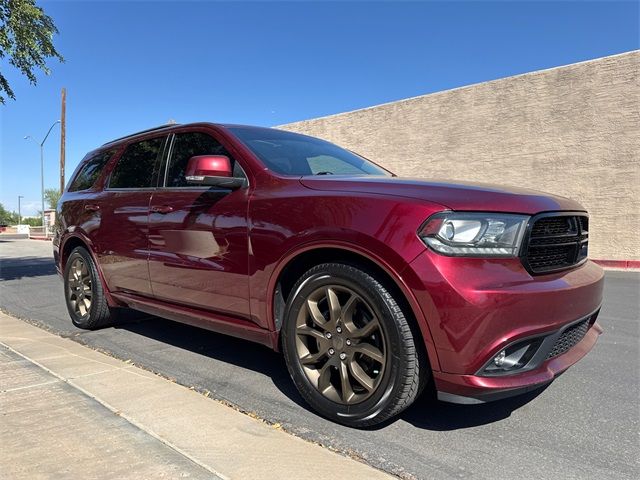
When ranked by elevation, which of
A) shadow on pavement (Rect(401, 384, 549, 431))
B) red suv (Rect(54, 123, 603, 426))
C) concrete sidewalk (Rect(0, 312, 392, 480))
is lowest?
shadow on pavement (Rect(401, 384, 549, 431))

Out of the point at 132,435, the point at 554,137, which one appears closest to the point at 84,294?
the point at 132,435

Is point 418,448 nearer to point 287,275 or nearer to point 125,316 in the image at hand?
point 287,275

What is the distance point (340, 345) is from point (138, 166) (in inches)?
112

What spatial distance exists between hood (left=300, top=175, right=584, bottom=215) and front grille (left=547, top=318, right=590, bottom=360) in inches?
26.4

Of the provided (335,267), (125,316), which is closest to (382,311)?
(335,267)

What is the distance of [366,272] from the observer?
268cm

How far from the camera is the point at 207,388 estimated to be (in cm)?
354

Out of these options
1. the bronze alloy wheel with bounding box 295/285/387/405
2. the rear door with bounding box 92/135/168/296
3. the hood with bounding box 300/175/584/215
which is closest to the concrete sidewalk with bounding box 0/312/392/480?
the bronze alloy wheel with bounding box 295/285/387/405

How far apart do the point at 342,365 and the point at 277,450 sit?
0.57 m

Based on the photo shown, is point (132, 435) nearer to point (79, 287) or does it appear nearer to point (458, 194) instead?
point (458, 194)

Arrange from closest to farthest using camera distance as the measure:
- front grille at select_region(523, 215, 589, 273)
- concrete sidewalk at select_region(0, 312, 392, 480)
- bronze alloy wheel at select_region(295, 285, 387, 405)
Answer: concrete sidewalk at select_region(0, 312, 392, 480) < front grille at select_region(523, 215, 589, 273) < bronze alloy wheel at select_region(295, 285, 387, 405)

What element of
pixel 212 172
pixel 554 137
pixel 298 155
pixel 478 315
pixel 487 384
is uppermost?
pixel 554 137

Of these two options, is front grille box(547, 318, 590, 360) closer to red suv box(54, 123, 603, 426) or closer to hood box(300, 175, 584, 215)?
red suv box(54, 123, 603, 426)

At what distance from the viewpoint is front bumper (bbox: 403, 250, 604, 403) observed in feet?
7.74
